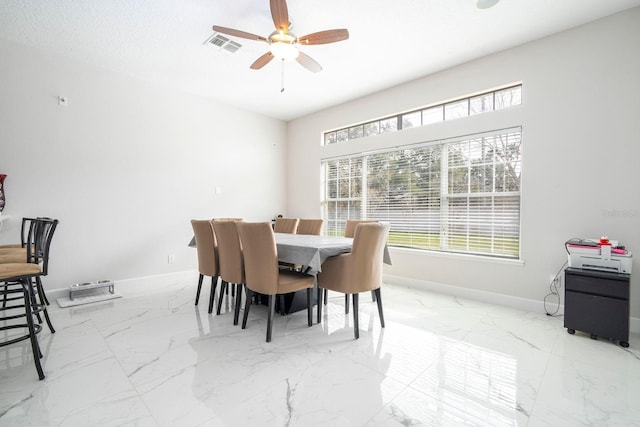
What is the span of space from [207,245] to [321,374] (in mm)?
1897

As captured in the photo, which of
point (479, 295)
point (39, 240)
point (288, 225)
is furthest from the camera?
point (288, 225)

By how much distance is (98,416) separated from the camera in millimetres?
1556

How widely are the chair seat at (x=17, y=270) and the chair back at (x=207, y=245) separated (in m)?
1.37

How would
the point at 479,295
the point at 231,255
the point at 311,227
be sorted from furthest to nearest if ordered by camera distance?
the point at 311,227, the point at 479,295, the point at 231,255

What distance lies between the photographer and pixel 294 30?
307 cm

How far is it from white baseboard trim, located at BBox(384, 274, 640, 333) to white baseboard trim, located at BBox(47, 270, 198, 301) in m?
3.13

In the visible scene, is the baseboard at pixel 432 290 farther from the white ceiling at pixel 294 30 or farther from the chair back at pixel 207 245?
the white ceiling at pixel 294 30

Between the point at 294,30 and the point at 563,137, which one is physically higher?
the point at 294,30

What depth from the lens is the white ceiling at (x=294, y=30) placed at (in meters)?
2.70

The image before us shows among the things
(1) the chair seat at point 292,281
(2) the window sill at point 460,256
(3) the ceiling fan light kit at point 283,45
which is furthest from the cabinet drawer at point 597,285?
(3) the ceiling fan light kit at point 283,45

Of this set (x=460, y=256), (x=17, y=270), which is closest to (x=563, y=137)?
(x=460, y=256)

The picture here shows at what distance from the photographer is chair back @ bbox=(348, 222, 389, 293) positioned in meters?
2.50

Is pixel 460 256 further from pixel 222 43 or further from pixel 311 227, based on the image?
pixel 222 43

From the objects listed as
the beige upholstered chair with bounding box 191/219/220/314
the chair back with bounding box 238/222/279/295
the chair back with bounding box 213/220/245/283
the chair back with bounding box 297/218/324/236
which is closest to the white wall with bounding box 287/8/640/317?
the chair back with bounding box 297/218/324/236
